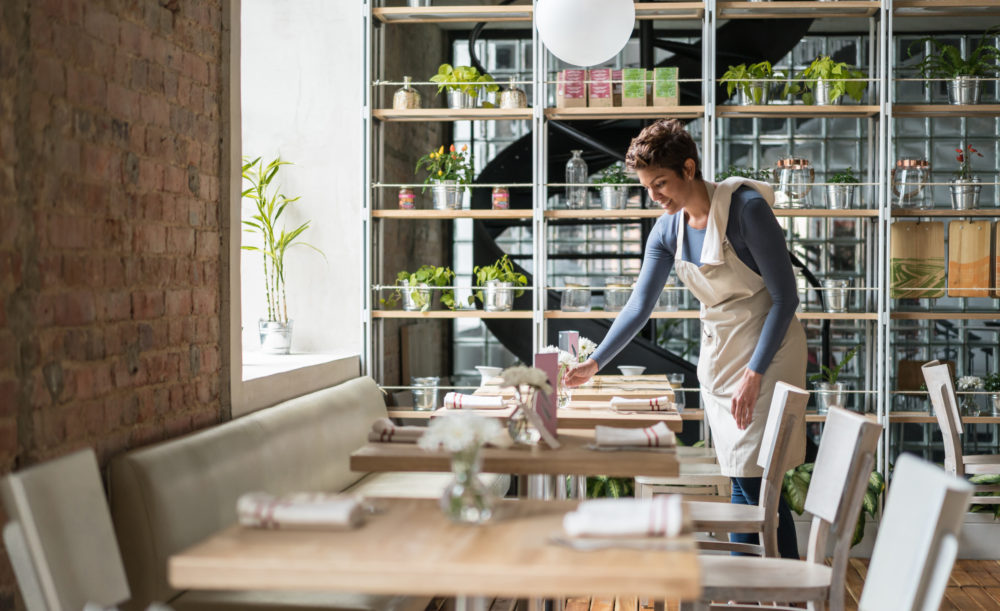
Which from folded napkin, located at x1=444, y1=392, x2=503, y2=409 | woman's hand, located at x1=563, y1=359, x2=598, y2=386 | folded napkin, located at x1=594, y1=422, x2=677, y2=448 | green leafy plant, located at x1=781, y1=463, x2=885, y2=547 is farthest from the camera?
green leafy plant, located at x1=781, y1=463, x2=885, y2=547

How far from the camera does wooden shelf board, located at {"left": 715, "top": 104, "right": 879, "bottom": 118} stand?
4.36 m

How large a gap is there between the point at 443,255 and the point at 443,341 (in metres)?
0.56

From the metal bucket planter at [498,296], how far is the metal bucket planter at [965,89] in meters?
2.28

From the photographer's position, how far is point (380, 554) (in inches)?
58.4

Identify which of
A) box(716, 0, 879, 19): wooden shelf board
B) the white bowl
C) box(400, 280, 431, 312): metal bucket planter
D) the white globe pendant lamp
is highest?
box(716, 0, 879, 19): wooden shelf board

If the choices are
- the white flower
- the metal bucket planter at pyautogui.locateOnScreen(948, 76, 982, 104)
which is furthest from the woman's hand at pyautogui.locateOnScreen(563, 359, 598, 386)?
the metal bucket planter at pyautogui.locateOnScreen(948, 76, 982, 104)

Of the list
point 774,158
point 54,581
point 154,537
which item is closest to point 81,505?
point 54,581

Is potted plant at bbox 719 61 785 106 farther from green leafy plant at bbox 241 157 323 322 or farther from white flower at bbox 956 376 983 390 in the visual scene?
green leafy plant at bbox 241 157 323 322

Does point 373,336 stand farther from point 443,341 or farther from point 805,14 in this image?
point 805,14

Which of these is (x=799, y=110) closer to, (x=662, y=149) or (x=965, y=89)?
(x=965, y=89)

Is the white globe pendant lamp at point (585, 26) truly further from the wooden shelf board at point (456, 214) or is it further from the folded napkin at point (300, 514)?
the folded napkin at point (300, 514)

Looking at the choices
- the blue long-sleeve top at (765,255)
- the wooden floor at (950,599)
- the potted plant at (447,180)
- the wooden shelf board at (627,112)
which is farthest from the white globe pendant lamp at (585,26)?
the wooden floor at (950,599)

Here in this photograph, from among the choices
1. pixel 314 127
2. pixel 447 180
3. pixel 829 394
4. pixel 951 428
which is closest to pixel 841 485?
pixel 951 428

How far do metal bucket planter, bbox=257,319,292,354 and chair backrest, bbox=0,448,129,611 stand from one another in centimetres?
249
